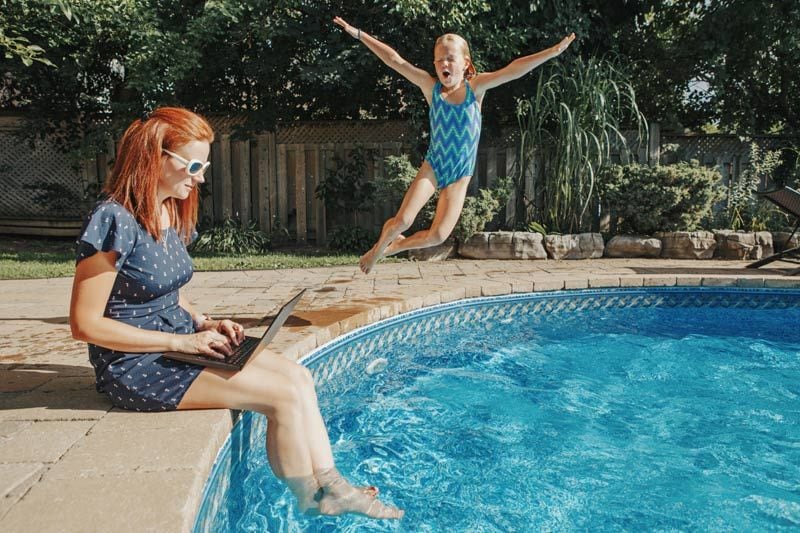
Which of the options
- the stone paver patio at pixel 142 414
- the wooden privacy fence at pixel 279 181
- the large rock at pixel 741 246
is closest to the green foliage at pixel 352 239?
the wooden privacy fence at pixel 279 181

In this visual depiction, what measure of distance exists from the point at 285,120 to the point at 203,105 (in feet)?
4.46

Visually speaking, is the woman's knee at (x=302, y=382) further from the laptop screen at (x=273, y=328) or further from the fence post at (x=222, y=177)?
the fence post at (x=222, y=177)

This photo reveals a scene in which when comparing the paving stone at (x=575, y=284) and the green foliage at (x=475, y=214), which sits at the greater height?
the green foliage at (x=475, y=214)

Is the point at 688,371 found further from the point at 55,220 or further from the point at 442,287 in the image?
the point at 55,220

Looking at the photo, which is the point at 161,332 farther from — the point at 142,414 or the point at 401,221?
the point at 401,221

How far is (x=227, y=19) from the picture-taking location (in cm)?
770

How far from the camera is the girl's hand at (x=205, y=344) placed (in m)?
2.08

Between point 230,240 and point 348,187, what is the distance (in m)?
1.75

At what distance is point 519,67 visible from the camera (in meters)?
3.83

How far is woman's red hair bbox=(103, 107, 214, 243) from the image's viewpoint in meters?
2.00

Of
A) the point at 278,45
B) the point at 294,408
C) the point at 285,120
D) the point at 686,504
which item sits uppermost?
the point at 278,45

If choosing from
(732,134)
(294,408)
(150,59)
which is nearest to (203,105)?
(150,59)

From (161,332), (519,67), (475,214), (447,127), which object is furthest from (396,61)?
(475,214)

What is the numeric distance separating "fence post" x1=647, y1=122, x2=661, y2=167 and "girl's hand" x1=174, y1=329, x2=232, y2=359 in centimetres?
771
